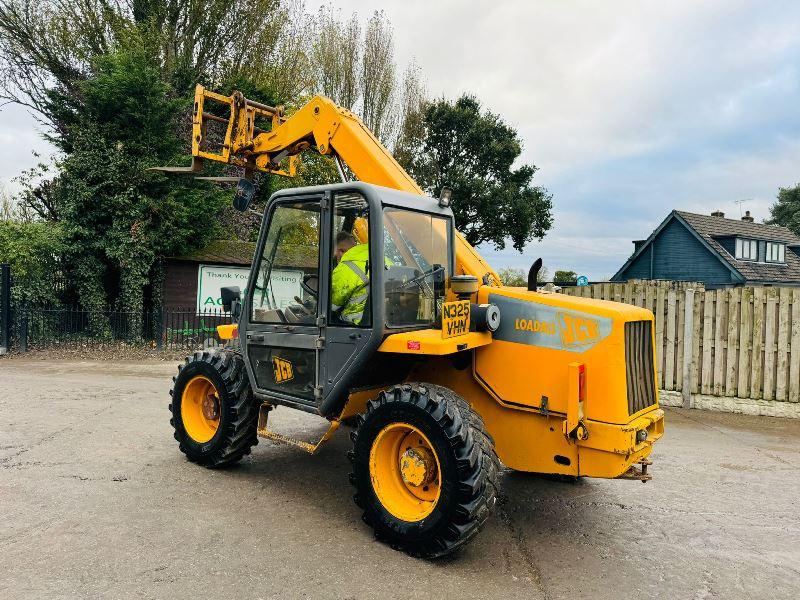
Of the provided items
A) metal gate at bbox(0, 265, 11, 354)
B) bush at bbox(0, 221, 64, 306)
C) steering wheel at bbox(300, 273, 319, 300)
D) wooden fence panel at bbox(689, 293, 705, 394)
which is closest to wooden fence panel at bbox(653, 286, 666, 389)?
wooden fence panel at bbox(689, 293, 705, 394)

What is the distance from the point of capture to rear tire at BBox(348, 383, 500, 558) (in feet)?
11.0

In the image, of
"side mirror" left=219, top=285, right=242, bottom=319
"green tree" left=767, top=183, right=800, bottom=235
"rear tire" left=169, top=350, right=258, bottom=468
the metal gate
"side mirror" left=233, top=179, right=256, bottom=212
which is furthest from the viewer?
"green tree" left=767, top=183, right=800, bottom=235

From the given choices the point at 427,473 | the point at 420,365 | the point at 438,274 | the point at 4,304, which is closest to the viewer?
the point at 427,473

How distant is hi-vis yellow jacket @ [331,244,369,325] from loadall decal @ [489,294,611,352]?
957mm

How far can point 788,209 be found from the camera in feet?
176

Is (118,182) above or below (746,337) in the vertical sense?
above

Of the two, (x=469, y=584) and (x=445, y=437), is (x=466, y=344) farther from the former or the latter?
(x=469, y=584)

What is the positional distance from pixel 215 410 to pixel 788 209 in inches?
2478

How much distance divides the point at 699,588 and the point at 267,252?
3.83 m

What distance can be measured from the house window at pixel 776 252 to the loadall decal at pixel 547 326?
33.5 m

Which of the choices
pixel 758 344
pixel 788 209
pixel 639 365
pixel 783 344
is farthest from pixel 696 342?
pixel 788 209

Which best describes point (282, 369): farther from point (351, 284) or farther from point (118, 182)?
point (118, 182)

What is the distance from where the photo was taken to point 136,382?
977 centimetres

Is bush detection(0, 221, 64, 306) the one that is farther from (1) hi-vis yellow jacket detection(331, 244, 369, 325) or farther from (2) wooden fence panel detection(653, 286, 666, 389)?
(2) wooden fence panel detection(653, 286, 666, 389)
